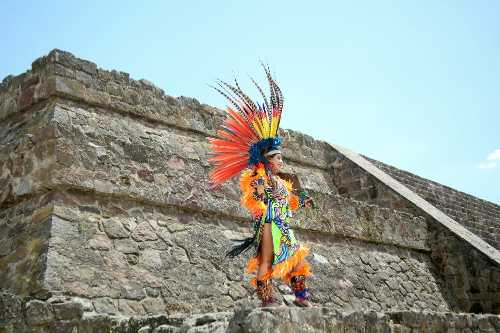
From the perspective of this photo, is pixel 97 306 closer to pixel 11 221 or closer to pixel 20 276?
pixel 20 276

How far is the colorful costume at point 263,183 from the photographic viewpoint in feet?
13.4

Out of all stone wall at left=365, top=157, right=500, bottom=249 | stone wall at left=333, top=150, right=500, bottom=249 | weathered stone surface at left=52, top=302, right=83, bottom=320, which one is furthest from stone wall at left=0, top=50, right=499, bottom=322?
stone wall at left=365, top=157, right=500, bottom=249

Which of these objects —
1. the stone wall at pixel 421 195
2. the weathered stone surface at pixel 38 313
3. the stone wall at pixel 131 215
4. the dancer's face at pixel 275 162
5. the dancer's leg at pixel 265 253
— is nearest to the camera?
the weathered stone surface at pixel 38 313

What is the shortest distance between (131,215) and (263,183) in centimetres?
165

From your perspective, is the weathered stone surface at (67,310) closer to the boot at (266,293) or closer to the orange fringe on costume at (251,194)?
the boot at (266,293)

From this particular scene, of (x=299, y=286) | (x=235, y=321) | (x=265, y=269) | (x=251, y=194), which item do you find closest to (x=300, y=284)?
(x=299, y=286)

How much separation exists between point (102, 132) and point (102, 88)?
832 mm

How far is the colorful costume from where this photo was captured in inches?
161

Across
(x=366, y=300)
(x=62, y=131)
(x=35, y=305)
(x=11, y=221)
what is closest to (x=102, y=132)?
(x=62, y=131)

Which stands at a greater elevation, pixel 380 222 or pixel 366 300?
pixel 380 222

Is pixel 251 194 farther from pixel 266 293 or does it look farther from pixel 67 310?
pixel 67 310

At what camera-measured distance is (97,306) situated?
4430 millimetres

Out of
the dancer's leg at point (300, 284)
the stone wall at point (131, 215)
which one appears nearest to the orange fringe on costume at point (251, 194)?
the dancer's leg at point (300, 284)

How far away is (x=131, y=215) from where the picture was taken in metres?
5.22
